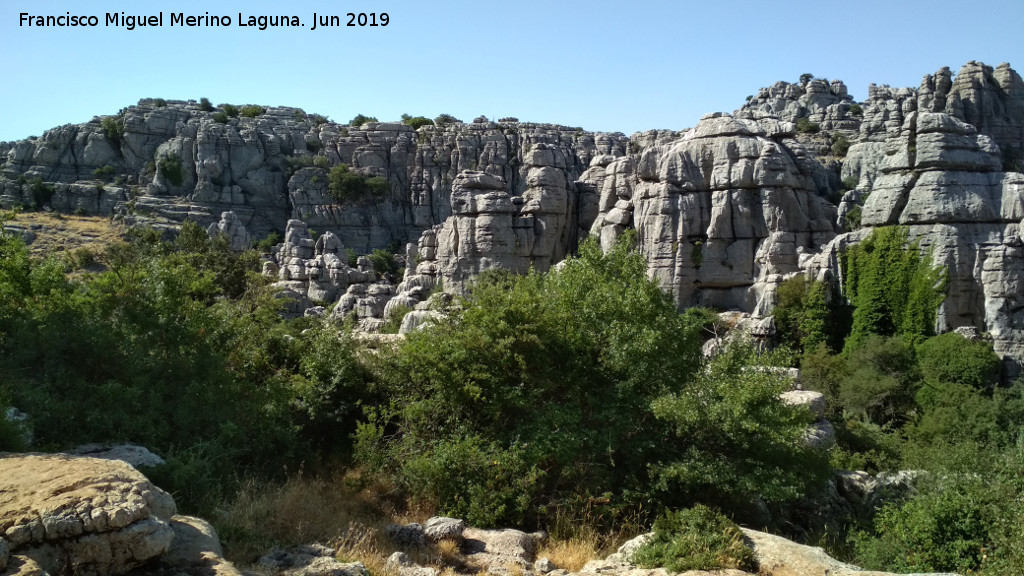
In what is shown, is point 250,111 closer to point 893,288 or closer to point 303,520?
point 893,288

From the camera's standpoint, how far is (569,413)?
1042cm

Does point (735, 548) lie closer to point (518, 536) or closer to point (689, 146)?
point (518, 536)

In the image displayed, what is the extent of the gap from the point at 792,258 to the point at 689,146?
23.5 ft

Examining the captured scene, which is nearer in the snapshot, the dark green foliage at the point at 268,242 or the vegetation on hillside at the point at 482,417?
the vegetation on hillside at the point at 482,417

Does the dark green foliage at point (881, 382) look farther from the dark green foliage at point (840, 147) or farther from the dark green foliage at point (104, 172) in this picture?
the dark green foliage at point (104, 172)

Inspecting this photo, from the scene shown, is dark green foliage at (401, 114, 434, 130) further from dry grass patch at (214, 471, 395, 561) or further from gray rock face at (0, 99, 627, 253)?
dry grass patch at (214, 471, 395, 561)

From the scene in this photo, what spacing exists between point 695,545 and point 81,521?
19.4 feet

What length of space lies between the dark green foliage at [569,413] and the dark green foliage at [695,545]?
0.89 m

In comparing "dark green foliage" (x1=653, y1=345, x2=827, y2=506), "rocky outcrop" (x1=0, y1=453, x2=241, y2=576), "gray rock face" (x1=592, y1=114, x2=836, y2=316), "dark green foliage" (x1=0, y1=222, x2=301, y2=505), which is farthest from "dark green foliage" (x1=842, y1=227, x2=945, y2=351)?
"rocky outcrop" (x1=0, y1=453, x2=241, y2=576)

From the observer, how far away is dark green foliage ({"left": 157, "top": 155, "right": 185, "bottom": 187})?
202 ft

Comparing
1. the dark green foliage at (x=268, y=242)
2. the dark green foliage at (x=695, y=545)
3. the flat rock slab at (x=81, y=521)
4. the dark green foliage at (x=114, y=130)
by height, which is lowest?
the dark green foliage at (x=695, y=545)

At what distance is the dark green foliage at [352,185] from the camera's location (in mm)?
64188

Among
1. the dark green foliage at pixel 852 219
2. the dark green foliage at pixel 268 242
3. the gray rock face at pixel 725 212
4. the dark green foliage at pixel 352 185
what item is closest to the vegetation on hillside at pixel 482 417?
the gray rock face at pixel 725 212

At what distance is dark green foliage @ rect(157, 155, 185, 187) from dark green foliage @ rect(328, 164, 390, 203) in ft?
39.2
